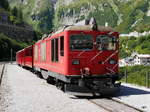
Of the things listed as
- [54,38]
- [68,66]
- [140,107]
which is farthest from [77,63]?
[140,107]

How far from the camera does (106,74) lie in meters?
14.1

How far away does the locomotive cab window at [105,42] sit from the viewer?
14.1 metres

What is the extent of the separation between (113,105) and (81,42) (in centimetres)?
358

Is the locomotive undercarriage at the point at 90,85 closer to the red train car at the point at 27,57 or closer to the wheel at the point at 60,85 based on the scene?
the wheel at the point at 60,85

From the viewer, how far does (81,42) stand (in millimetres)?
13984

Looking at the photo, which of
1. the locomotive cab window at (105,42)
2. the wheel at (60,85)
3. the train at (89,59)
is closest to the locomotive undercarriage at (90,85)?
the train at (89,59)

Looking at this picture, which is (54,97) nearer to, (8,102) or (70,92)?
(70,92)

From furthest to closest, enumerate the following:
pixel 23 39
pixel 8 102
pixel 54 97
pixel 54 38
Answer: pixel 23 39
pixel 54 38
pixel 54 97
pixel 8 102

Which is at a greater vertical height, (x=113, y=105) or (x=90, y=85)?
(x=90, y=85)

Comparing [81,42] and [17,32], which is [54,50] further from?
[17,32]

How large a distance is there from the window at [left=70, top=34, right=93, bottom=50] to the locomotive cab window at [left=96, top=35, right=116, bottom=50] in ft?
1.19

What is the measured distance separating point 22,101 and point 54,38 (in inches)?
170

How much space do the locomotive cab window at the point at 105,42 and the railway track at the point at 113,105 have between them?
2.36 m


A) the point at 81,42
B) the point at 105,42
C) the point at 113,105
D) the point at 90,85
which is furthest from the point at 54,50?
the point at 113,105
